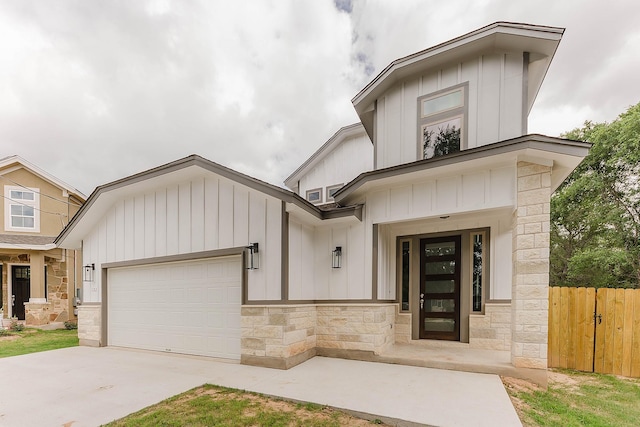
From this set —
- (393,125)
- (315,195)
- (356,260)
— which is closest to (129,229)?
(356,260)

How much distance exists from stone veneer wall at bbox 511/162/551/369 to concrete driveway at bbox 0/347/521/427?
30.4 inches

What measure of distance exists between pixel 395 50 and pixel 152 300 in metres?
10.6

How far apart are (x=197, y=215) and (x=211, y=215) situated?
41cm

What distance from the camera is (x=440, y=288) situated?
273 inches

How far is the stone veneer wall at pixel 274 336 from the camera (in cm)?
519

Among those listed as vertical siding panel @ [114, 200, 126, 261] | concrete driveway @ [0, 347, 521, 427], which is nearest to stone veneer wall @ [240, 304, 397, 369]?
concrete driveway @ [0, 347, 521, 427]

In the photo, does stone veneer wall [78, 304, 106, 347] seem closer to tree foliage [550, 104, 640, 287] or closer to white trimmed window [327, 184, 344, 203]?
white trimmed window [327, 184, 344, 203]

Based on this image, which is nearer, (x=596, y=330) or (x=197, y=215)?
(x=596, y=330)

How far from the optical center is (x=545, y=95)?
16281 mm

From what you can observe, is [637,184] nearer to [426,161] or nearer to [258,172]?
[426,161]

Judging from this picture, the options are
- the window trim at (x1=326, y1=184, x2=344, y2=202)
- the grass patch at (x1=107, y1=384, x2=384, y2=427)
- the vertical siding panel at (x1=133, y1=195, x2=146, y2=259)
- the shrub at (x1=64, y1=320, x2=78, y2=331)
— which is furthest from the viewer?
the shrub at (x1=64, y1=320, x2=78, y2=331)

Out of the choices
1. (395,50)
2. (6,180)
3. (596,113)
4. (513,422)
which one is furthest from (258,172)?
(513,422)

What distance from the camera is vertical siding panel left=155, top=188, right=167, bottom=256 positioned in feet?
22.2

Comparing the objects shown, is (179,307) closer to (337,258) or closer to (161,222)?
(161,222)
